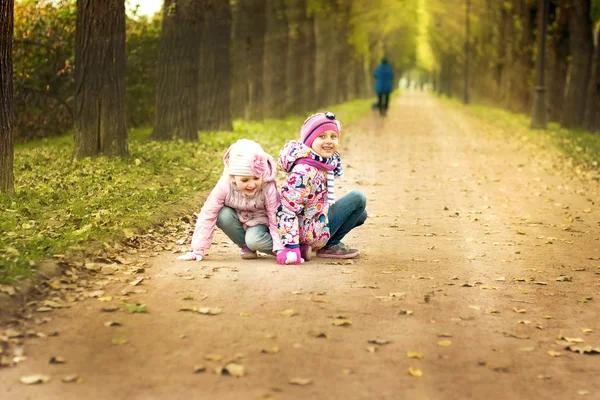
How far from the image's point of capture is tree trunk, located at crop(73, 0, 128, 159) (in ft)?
50.4

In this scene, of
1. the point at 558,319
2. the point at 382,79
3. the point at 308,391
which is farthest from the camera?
the point at 382,79

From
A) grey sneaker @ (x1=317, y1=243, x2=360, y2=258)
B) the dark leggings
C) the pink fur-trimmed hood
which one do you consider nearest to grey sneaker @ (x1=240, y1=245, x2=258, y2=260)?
grey sneaker @ (x1=317, y1=243, x2=360, y2=258)

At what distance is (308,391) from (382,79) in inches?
1230

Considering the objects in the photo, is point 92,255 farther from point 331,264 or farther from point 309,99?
point 309,99

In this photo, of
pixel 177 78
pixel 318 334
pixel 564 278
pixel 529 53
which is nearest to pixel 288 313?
pixel 318 334

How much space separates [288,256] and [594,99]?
20.9 m

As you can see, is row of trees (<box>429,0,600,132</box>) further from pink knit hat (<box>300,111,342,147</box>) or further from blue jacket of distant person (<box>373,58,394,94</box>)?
pink knit hat (<box>300,111,342,147</box>)

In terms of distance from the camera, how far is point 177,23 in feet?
66.5

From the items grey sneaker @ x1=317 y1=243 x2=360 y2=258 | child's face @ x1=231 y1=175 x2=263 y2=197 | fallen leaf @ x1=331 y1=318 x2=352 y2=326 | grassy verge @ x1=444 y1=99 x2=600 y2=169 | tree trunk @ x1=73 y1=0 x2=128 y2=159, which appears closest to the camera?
fallen leaf @ x1=331 y1=318 x2=352 y2=326

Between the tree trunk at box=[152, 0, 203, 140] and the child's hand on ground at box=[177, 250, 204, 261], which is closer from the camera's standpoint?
the child's hand on ground at box=[177, 250, 204, 261]

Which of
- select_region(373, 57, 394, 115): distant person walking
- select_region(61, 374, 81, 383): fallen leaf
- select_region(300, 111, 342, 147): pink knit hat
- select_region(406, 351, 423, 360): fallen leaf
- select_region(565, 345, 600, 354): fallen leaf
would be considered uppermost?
select_region(373, 57, 394, 115): distant person walking

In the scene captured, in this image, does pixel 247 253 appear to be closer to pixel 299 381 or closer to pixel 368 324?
pixel 368 324

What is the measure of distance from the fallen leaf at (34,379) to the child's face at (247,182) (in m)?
3.20

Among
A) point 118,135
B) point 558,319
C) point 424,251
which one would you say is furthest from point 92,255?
point 118,135
